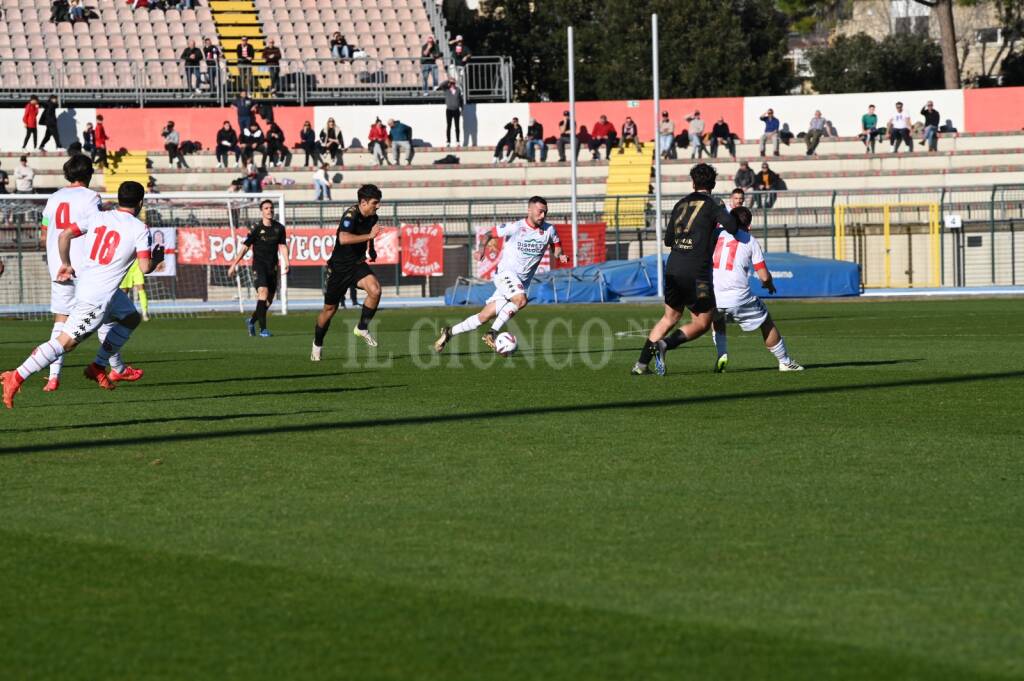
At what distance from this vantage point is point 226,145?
45.2 metres

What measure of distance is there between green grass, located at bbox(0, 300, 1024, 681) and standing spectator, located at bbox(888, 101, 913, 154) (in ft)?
111

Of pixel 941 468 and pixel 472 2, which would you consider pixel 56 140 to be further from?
pixel 941 468

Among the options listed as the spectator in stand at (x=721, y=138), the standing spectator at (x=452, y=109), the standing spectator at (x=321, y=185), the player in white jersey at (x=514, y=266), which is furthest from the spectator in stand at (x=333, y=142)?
the player in white jersey at (x=514, y=266)

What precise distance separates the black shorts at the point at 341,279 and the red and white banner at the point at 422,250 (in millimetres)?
21959

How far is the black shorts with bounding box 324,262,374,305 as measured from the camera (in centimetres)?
1862

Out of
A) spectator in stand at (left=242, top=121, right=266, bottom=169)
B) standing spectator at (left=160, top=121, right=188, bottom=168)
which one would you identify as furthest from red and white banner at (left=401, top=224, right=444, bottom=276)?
standing spectator at (left=160, top=121, right=188, bottom=168)

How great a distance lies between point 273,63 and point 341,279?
3244 centimetres

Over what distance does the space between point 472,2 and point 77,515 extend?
63.1 m

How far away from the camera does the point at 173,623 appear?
5.55 m

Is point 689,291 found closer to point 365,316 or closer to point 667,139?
point 365,316

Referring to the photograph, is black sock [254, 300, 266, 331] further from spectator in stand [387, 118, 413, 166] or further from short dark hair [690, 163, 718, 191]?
spectator in stand [387, 118, 413, 166]

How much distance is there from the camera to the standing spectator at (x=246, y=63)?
4947 cm

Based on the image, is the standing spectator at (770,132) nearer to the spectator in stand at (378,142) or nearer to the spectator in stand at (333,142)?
the spectator in stand at (378,142)

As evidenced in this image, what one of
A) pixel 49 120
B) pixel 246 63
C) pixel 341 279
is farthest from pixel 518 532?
pixel 246 63
